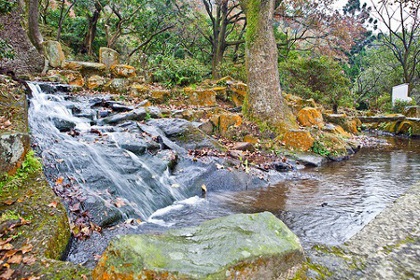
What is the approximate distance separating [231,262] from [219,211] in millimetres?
2638

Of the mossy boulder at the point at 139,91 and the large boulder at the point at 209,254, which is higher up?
the mossy boulder at the point at 139,91

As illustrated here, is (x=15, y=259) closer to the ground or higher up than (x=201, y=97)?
closer to the ground

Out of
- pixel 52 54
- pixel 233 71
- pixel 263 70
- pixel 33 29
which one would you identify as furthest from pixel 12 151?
pixel 233 71

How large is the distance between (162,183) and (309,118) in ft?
23.8

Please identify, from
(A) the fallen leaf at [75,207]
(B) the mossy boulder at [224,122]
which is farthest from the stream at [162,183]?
(B) the mossy boulder at [224,122]

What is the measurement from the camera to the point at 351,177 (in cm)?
653

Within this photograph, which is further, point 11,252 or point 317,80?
point 317,80

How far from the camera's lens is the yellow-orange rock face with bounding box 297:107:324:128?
10.5 meters

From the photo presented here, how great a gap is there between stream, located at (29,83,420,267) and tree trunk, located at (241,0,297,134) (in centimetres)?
223

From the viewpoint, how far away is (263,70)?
8852 millimetres

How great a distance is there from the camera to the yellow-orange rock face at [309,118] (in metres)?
10.5

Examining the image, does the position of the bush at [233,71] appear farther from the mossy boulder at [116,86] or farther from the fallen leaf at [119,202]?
the fallen leaf at [119,202]

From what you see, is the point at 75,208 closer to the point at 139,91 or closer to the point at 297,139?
the point at 297,139

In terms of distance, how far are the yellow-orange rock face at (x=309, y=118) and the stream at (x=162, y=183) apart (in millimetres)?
2903
